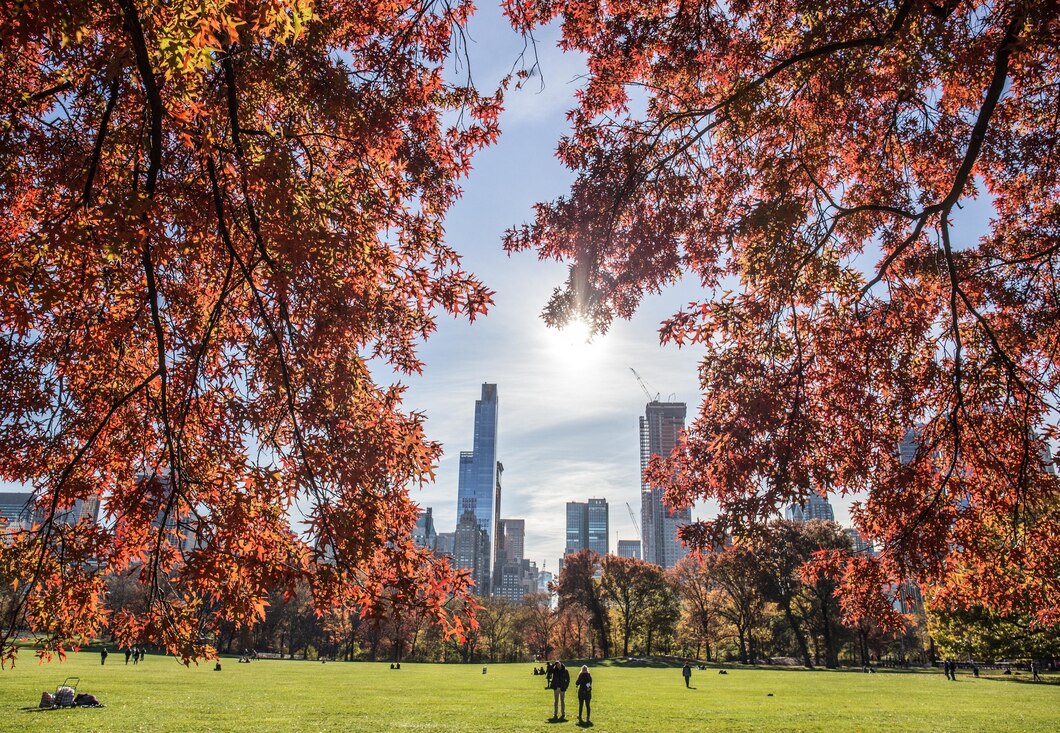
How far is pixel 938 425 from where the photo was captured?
23.4ft

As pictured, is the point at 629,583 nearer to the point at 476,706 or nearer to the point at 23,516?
the point at 476,706

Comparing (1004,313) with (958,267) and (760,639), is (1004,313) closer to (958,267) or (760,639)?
(958,267)

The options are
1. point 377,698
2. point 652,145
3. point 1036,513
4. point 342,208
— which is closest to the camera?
point 342,208

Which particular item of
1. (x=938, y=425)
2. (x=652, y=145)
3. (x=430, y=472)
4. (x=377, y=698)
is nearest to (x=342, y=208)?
(x=430, y=472)

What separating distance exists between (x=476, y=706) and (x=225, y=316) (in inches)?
679

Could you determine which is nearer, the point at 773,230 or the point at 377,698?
the point at 773,230

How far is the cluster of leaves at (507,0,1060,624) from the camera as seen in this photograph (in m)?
6.38

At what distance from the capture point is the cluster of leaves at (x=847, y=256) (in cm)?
638

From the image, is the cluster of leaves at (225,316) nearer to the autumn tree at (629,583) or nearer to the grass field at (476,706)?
the grass field at (476,706)

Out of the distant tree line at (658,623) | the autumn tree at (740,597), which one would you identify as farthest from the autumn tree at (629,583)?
the autumn tree at (740,597)

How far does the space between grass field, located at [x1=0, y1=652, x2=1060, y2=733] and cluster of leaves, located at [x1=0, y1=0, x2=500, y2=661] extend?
10485mm

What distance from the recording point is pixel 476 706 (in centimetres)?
1917

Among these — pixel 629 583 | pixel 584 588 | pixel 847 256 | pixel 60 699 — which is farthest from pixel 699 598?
pixel 847 256

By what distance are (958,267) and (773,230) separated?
386cm
